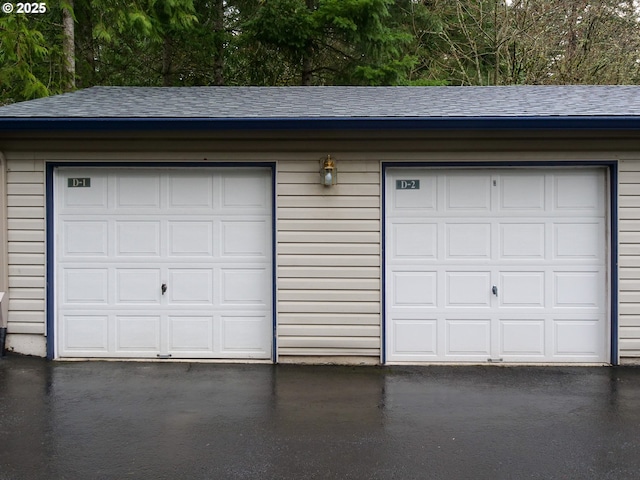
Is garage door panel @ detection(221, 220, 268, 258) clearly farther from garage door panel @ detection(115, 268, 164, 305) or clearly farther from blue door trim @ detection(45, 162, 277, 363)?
garage door panel @ detection(115, 268, 164, 305)

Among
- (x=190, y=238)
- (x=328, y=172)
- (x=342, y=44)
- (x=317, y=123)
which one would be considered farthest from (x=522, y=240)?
(x=342, y=44)

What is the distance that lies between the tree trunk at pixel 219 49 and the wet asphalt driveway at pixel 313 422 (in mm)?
9559

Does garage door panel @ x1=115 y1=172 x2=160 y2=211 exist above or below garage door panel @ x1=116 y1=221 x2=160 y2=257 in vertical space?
above

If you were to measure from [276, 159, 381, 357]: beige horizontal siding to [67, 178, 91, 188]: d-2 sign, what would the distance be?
203cm

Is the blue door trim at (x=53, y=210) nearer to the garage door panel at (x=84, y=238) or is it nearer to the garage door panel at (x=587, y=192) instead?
the garage door panel at (x=84, y=238)

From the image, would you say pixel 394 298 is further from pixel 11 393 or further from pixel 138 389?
pixel 11 393

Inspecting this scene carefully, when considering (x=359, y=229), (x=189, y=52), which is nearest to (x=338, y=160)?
(x=359, y=229)

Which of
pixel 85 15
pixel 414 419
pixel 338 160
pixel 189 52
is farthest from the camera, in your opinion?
pixel 189 52

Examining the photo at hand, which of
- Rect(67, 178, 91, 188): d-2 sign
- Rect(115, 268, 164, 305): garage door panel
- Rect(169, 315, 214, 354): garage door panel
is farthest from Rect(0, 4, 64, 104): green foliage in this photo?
Rect(169, 315, 214, 354): garage door panel

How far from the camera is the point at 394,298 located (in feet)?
19.1

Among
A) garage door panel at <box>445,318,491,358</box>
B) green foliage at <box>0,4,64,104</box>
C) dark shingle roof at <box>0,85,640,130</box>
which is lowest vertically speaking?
garage door panel at <box>445,318,491,358</box>

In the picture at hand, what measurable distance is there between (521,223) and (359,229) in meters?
1.69

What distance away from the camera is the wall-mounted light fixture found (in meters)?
5.63

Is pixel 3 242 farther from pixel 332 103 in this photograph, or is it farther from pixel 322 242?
pixel 332 103
